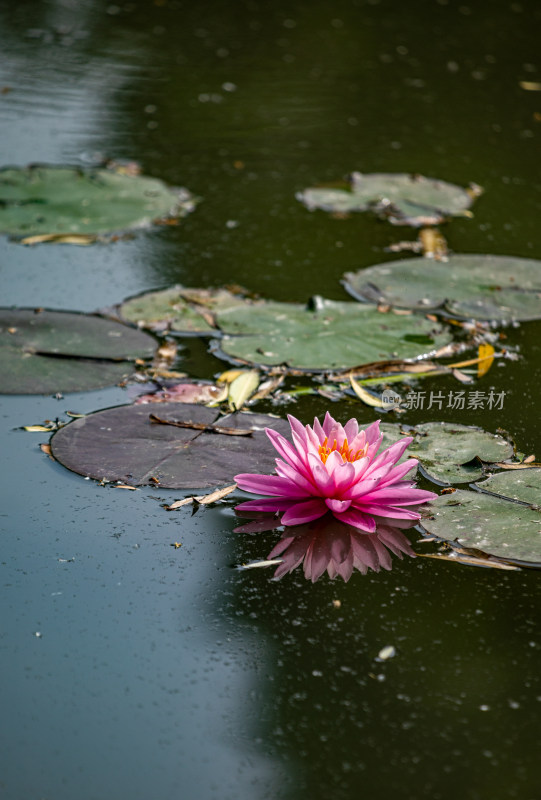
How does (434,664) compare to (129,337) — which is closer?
(434,664)

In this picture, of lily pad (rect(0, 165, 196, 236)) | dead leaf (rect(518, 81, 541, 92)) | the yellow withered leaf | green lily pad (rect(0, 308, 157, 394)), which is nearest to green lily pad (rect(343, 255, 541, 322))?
the yellow withered leaf

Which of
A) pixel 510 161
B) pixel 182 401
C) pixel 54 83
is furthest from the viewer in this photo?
pixel 54 83

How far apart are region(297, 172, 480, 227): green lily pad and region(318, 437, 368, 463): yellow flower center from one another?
5.39ft

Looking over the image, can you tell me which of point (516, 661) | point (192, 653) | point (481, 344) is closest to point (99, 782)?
point (192, 653)

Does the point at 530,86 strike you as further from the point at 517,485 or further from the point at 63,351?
the point at 517,485

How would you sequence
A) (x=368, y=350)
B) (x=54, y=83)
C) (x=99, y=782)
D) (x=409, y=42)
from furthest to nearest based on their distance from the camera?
(x=409, y=42)
(x=54, y=83)
(x=368, y=350)
(x=99, y=782)

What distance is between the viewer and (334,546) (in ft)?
5.35

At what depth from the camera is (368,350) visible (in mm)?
2273

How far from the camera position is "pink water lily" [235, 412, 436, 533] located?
1627 millimetres

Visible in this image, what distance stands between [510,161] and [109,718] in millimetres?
3121

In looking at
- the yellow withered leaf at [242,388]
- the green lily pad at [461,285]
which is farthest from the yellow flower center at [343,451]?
the green lily pad at [461,285]

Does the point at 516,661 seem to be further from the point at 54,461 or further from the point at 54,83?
the point at 54,83

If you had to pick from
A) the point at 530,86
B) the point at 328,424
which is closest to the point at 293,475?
the point at 328,424

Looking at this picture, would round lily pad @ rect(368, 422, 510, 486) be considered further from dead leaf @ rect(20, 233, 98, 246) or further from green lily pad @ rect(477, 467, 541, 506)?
dead leaf @ rect(20, 233, 98, 246)
